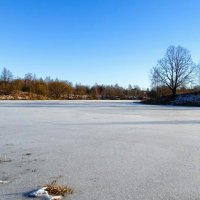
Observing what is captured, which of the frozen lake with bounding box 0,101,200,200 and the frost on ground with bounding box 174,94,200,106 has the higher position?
the frost on ground with bounding box 174,94,200,106

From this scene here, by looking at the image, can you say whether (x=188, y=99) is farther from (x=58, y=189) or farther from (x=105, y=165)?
(x=58, y=189)

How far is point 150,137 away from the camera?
8.02m

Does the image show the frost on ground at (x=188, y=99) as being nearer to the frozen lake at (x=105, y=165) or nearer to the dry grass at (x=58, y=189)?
the frozen lake at (x=105, y=165)

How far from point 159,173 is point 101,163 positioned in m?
1.08

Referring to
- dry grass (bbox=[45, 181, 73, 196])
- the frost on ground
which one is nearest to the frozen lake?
dry grass (bbox=[45, 181, 73, 196])

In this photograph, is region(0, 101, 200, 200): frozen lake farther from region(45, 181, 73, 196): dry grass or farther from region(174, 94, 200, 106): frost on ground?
region(174, 94, 200, 106): frost on ground

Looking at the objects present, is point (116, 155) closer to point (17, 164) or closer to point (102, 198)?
point (17, 164)

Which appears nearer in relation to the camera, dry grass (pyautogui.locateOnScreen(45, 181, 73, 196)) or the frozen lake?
dry grass (pyautogui.locateOnScreen(45, 181, 73, 196))

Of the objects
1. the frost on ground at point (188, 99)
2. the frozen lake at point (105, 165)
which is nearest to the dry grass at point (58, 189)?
the frozen lake at point (105, 165)

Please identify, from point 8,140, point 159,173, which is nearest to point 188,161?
point 159,173

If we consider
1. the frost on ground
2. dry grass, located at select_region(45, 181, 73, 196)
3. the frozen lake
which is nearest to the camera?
dry grass, located at select_region(45, 181, 73, 196)

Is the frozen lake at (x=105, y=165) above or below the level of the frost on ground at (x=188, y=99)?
below

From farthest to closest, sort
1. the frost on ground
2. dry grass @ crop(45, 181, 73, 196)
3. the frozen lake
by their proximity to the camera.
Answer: the frost on ground → the frozen lake → dry grass @ crop(45, 181, 73, 196)

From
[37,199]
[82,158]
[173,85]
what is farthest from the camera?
[173,85]
